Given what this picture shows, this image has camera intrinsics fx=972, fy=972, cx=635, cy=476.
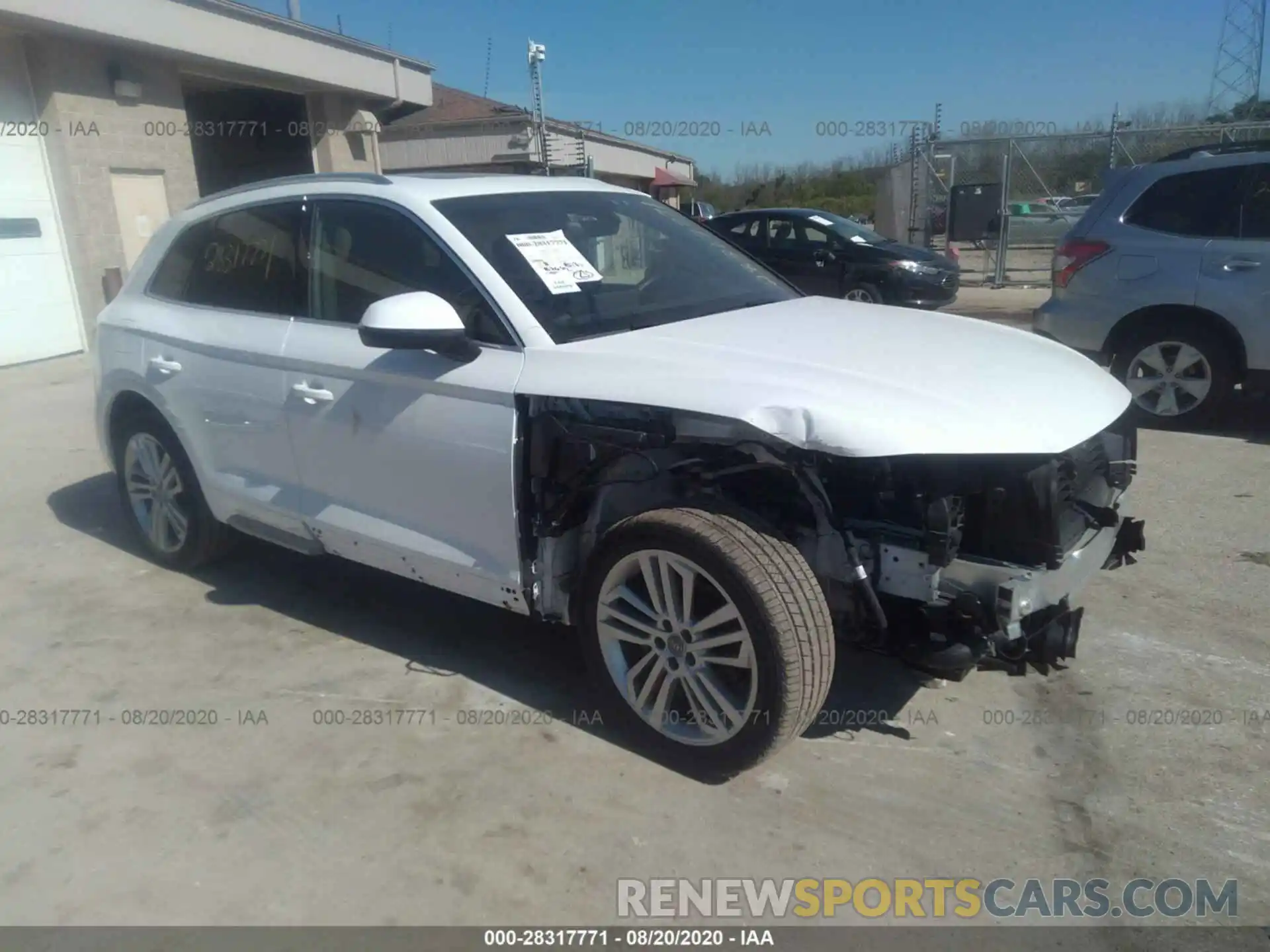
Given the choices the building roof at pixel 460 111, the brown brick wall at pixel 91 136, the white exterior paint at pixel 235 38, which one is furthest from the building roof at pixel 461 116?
the brown brick wall at pixel 91 136

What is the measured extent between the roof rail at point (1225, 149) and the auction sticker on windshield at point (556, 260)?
499cm

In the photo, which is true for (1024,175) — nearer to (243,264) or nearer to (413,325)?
(243,264)

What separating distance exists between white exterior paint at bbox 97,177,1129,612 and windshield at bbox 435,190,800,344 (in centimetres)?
8

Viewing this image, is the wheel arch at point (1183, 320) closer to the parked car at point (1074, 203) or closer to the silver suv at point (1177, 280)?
the silver suv at point (1177, 280)

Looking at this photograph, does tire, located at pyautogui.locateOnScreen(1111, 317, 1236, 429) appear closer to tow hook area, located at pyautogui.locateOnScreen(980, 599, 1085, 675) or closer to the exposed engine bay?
the exposed engine bay

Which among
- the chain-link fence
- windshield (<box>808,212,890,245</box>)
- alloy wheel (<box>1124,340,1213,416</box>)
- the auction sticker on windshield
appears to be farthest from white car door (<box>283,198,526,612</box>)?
the chain-link fence

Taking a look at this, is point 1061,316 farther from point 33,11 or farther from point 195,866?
point 33,11

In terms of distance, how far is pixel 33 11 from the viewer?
9.70 meters

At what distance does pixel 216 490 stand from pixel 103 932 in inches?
83.4

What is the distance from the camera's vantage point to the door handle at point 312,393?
11.7 feet

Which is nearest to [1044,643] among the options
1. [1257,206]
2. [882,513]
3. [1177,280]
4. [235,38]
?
[882,513]

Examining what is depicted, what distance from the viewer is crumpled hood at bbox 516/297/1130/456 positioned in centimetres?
257

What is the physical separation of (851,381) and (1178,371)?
190 inches

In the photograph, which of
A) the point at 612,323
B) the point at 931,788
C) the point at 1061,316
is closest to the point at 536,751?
the point at 931,788
